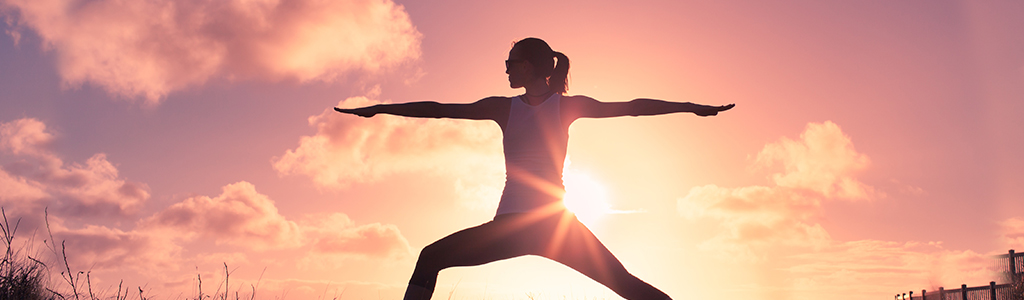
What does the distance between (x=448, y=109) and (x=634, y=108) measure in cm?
107

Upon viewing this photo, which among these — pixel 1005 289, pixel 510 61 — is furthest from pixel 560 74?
pixel 1005 289

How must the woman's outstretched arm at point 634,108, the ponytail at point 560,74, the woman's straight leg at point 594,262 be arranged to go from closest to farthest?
1. the woman's straight leg at point 594,262
2. the woman's outstretched arm at point 634,108
3. the ponytail at point 560,74

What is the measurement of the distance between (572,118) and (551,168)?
0.37 metres

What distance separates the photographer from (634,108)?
148 inches

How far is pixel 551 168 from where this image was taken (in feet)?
11.7

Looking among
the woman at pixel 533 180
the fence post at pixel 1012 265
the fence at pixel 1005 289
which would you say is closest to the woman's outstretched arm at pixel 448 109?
the woman at pixel 533 180

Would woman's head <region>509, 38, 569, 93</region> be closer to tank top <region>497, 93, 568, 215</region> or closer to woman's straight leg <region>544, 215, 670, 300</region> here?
tank top <region>497, 93, 568, 215</region>

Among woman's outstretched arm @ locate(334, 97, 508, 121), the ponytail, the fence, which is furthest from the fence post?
woman's outstretched arm @ locate(334, 97, 508, 121)

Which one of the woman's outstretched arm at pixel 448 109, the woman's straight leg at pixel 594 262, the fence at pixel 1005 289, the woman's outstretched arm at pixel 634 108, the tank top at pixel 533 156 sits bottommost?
Answer: the woman's straight leg at pixel 594 262

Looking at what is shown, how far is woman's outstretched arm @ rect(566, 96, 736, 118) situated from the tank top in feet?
0.46

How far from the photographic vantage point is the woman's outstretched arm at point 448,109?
3764 mm

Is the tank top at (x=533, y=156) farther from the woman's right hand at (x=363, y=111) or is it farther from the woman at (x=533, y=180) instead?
the woman's right hand at (x=363, y=111)

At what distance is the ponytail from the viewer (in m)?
4.12

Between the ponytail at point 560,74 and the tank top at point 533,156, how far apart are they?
0.38 metres
